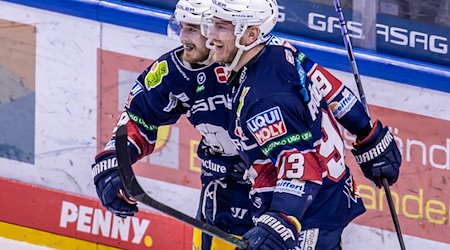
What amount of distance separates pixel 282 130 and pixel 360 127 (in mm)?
546

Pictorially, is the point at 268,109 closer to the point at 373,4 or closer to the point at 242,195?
the point at 242,195

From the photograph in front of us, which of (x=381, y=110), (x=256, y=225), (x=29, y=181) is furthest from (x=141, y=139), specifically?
(x=29, y=181)

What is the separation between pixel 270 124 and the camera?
17.3ft

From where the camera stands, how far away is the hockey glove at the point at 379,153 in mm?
5719

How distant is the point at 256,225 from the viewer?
5.33 metres

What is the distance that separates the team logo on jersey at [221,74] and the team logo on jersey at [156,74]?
0.59 ft

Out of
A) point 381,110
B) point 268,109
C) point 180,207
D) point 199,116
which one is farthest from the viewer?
point 180,207

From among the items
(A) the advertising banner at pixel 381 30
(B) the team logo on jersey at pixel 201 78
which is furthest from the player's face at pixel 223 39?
(A) the advertising banner at pixel 381 30

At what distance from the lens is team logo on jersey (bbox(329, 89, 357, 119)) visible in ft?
18.6

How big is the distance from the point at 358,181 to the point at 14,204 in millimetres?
1600

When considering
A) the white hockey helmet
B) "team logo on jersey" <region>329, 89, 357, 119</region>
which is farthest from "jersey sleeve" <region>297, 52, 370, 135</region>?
→ the white hockey helmet

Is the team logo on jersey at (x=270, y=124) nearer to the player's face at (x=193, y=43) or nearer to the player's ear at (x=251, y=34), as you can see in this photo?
the player's ear at (x=251, y=34)

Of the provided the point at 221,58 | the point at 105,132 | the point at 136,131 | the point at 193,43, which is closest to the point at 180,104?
the point at 136,131

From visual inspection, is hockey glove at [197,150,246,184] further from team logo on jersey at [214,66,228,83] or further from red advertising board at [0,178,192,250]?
red advertising board at [0,178,192,250]
